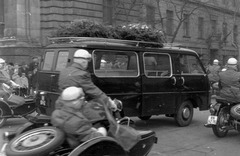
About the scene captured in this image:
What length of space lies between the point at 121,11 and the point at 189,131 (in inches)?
632

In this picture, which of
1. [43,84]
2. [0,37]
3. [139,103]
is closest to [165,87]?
[139,103]

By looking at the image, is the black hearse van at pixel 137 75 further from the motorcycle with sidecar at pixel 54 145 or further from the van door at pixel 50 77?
the motorcycle with sidecar at pixel 54 145

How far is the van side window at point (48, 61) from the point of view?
7.27m

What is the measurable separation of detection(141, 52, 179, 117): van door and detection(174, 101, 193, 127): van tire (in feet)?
→ 0.97

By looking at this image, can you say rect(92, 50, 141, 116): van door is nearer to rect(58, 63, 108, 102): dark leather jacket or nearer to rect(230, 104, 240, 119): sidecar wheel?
rect(58, 63, 108, 102): dark leather jacket

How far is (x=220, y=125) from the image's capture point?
23.7 feet

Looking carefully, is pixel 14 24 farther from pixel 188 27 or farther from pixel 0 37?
pixel 188 27

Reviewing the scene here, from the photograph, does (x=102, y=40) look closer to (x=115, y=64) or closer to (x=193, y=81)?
(x=115, y=64)

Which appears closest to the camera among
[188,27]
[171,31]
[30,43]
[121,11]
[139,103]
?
[139,103]

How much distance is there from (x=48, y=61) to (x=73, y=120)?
3.80 meters

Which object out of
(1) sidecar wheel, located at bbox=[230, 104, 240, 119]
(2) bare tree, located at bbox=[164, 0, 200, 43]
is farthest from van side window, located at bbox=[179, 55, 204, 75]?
(2) bare tree, located at bbox=[164, 0, 200, 43]

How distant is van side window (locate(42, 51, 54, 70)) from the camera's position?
727 centimetres

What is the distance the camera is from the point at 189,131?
8.08m

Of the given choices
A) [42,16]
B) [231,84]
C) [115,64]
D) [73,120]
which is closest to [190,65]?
[231,84]
